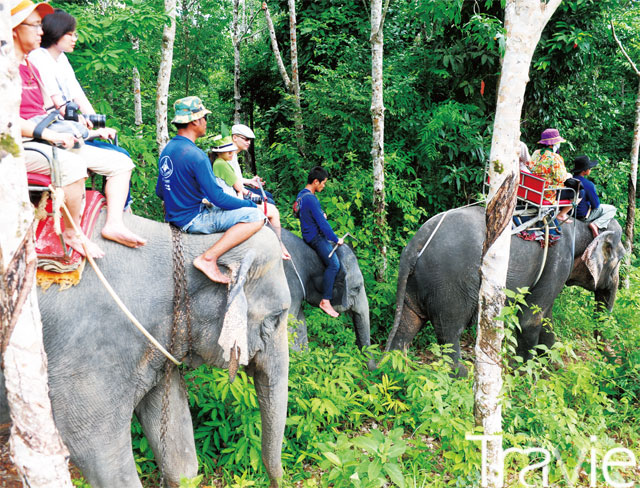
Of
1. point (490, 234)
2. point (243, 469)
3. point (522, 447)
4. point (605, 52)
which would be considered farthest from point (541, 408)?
point (605, 52)

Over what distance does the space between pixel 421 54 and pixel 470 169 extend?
2108 mm

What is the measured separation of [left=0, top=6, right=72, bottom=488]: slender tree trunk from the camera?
1.75 metres

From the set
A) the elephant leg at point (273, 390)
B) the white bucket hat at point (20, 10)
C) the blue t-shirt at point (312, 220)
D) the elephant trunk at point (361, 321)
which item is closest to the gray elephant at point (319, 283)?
the elephant trunk at point (361, 321)

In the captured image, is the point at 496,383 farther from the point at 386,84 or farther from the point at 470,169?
the point at 386,84

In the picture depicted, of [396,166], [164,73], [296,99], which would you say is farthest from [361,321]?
[296,99]

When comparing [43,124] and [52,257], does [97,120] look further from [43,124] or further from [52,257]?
[52,257]

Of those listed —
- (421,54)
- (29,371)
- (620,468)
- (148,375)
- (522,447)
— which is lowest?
(620,468)

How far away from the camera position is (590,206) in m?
6.15

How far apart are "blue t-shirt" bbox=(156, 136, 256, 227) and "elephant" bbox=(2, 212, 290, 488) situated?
0.21m

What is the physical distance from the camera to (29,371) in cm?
181

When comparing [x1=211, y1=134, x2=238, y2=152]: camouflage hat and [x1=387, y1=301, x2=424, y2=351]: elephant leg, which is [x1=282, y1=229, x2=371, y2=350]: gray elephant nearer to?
[x1=387, y1=301, x2=424, y2=351]: elephant leg

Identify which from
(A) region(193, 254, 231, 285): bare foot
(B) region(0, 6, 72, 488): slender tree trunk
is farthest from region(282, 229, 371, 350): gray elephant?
(B) region(0, 6, 72, 488): slender tree trunk

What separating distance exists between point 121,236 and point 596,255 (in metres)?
5.11

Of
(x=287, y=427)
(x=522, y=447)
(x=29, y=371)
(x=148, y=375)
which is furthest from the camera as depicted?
(x=287, y=427)
